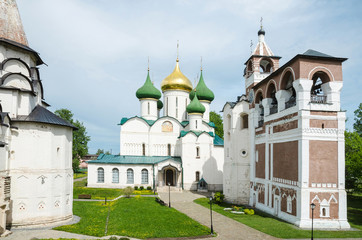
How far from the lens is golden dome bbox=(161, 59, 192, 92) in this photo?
37750mm

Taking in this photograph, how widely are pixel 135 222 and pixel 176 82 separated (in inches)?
950

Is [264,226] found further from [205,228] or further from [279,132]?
[279,132]

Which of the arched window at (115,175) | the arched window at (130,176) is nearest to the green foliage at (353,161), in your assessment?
the arched window at (130,176)

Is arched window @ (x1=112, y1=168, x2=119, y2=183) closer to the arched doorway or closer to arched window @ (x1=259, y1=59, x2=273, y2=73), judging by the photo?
the arched doorway

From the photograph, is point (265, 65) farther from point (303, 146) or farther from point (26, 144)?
point (26, 144)

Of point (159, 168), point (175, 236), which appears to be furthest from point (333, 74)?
point (159, 168)

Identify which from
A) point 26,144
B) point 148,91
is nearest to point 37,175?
point 26,144

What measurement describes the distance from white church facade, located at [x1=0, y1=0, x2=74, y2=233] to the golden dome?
22464mm

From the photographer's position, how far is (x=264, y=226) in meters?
15.9

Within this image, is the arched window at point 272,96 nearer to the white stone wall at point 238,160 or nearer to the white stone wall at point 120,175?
the white stone wall at point 238,160

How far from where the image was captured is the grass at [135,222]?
45.6 ft

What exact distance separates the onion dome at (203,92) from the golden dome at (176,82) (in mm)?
1162

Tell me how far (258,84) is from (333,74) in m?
6.40

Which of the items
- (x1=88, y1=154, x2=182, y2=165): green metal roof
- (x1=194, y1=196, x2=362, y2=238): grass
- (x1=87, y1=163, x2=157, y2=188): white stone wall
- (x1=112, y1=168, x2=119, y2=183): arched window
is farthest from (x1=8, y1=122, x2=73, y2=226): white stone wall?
(x1=88, y1=154, x2=182, y2=165): green metal roof
